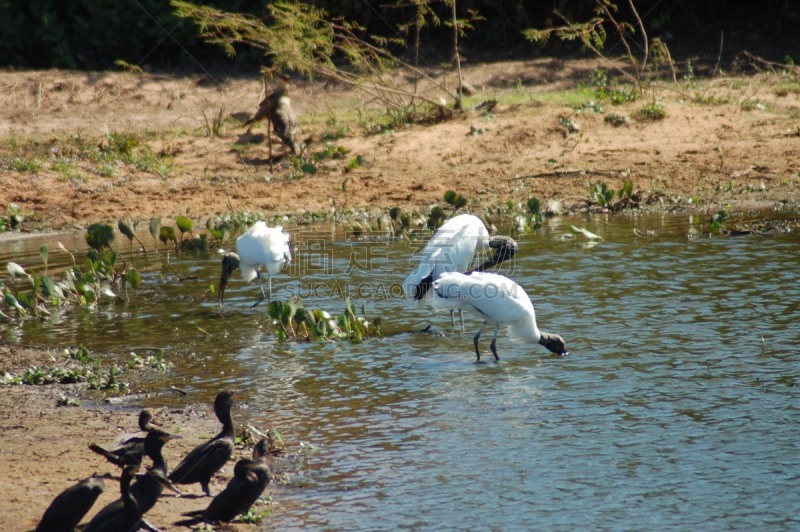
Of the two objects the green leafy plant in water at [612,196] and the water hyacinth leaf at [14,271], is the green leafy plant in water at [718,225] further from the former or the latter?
the water hyacinth leaf at [14,271]

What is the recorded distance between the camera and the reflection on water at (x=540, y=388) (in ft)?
15.8

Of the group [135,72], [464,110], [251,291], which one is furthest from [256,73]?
[251,291]

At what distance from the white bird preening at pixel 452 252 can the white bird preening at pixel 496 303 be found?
1.79 ft

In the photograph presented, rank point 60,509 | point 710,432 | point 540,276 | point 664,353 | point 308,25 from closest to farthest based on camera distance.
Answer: point 60,509, point 710,432, point 664,353, point 540,276, point 308,25

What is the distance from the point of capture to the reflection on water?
481 cm

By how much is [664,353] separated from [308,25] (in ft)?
34.6

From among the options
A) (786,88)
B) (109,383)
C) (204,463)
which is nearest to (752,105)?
(786,88)

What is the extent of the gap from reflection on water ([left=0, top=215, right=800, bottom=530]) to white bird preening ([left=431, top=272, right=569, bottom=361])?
0.57ft

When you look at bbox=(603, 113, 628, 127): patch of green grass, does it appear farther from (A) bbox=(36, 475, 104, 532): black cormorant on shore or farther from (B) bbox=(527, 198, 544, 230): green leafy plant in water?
(A) bbox=(36, 475, 104, 532): black cormorant on shore

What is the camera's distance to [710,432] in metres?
5.59

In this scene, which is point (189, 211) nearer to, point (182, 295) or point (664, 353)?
point (182, 295)
